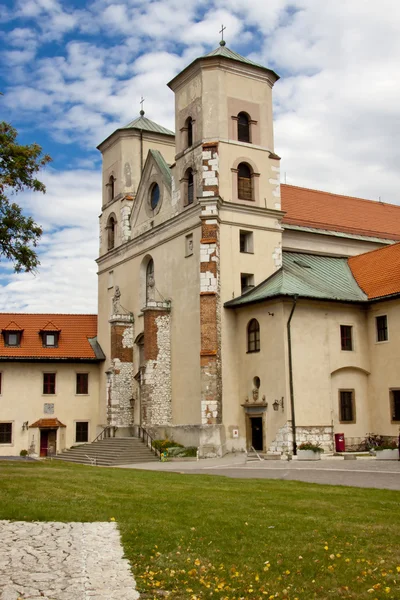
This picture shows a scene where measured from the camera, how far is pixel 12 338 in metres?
45.0

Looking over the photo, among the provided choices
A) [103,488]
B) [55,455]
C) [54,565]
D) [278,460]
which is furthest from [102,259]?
[54,565]

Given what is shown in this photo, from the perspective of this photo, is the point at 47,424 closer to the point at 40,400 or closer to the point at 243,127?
the point at 40,400

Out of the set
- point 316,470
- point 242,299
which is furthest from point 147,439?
point 316,470

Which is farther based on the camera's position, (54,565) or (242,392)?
(242,392)

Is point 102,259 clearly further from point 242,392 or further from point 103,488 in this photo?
point 103,488

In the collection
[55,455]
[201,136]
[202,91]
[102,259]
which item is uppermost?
[202,91]

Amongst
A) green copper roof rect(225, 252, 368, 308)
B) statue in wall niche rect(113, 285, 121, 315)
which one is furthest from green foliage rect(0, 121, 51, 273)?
statue in wall niche rect(113, 285, 121, 315)

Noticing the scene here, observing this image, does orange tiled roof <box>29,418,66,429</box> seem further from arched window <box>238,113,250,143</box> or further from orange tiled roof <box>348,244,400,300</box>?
arched window <box>238,113,250,143</box>

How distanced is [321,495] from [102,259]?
34.7m

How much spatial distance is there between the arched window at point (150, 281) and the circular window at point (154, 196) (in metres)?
3.29

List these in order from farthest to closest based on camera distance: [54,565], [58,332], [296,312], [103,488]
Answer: [58,332]
[296,312]
[103,488]
[54,565]

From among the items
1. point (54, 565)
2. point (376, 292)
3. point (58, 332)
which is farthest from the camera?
point (58, 332)

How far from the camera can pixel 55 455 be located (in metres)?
41.9

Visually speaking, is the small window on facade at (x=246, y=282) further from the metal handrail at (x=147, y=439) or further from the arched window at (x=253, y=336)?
the metal handrail at (x=147, y=439)
